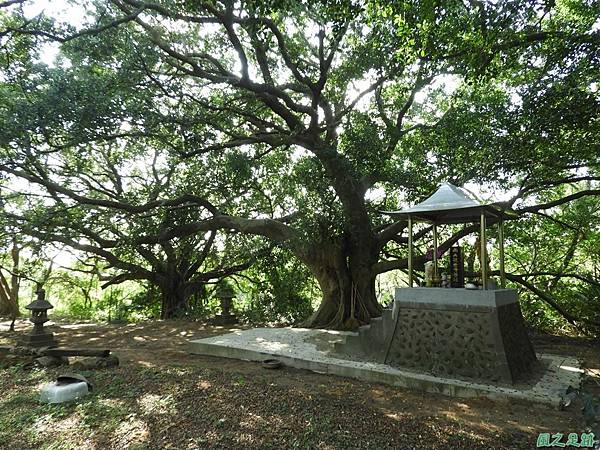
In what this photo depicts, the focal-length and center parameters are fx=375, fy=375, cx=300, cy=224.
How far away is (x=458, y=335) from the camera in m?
5.13

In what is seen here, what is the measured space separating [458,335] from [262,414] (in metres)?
2.91

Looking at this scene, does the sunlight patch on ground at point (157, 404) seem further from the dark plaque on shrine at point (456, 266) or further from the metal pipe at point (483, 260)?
the dark plaque on shrine at point (456, 266)

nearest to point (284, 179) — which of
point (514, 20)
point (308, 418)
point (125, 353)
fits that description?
point (125, 353)

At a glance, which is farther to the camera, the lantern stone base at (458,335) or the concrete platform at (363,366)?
the lantern stone base at (458,335)

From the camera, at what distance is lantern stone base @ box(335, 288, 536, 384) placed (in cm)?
488

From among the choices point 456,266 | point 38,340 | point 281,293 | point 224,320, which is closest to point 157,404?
point 38,340

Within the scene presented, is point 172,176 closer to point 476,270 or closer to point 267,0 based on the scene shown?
point 267,0

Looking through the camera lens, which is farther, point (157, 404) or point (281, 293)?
point (281, 293)

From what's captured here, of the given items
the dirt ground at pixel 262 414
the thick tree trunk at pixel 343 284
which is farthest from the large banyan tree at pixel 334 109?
the dirt ground at pixel 262 414

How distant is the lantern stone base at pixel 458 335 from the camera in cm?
488

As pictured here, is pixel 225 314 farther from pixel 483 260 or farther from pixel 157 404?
pixel 483 260

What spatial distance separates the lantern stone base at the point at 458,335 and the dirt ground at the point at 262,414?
675 mm

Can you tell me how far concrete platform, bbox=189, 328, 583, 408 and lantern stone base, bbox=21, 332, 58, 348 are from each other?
8.08 ft

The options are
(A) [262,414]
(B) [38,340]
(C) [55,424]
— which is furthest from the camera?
(B) [38,340]
